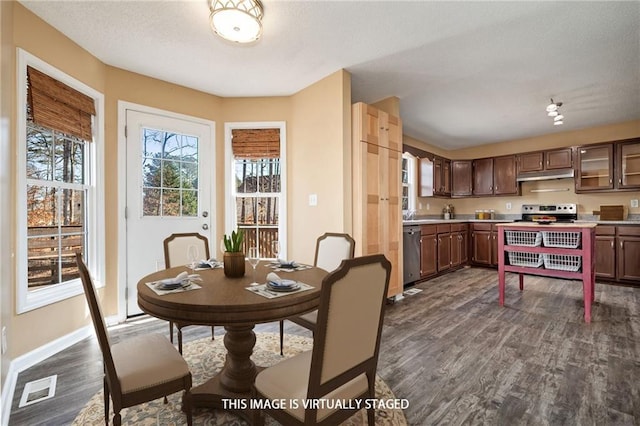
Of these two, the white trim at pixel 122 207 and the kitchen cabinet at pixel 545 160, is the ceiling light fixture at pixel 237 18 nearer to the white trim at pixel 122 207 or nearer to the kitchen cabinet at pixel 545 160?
the white trim at pixel 122 207

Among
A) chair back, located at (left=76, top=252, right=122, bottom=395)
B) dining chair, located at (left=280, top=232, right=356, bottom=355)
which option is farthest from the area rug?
dining chair, located at (left=280, top=232, right=356, bottom=355)

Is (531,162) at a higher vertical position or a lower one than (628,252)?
higher

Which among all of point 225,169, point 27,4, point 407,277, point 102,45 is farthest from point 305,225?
point 27,4

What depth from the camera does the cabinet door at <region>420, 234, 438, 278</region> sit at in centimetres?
441

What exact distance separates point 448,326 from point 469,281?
6.89 ft

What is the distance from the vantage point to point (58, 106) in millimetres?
2387

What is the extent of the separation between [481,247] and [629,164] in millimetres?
2436

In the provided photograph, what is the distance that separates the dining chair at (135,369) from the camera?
1.15m

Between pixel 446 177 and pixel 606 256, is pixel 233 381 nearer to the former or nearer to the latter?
pixel 606 256

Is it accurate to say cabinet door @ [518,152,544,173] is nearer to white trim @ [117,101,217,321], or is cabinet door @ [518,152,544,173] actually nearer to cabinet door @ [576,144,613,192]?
cabinet door @ [576,144,613,192]

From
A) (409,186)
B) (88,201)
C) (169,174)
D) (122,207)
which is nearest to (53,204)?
(88,201)

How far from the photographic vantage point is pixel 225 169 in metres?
3.65

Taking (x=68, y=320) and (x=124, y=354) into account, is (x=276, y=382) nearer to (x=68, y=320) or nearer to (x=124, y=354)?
(x=124, y=354)

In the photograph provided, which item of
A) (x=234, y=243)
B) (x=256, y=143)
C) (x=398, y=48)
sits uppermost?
(x=398, y=48)
